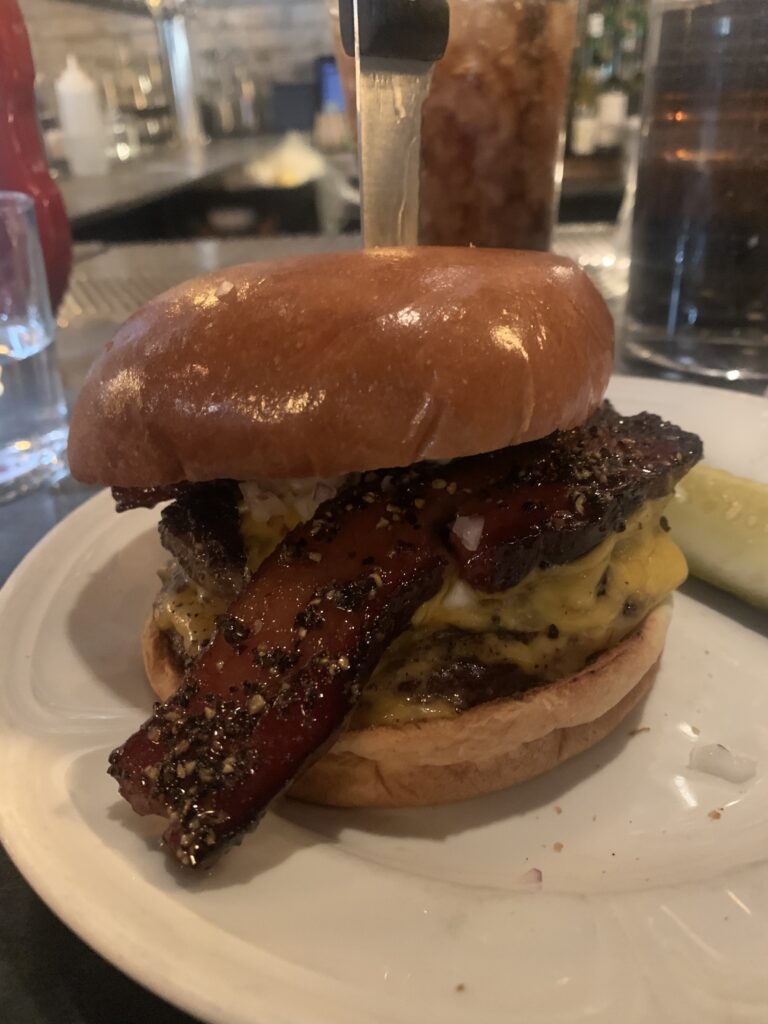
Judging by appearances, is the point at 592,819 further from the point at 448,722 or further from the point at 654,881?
the point at 448,722

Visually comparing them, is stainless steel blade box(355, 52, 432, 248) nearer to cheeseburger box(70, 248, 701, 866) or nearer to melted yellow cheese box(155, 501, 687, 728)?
cheeseburger box(70, 248, 701, 866)

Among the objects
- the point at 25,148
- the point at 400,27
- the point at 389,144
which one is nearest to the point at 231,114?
the point at 25,148

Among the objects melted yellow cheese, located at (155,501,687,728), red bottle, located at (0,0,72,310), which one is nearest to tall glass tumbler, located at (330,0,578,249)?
red bottle, located at (0,0,72,310)

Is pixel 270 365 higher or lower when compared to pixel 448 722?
higher

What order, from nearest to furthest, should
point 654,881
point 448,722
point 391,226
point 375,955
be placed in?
point 375,955 < point 654,881 < point 448,722 < point 391,226

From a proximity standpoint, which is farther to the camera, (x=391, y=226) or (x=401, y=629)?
(x=391, y=226)

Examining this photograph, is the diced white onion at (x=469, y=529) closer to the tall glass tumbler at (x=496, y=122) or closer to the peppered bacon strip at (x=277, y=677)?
the peppered bacon strip at (x=277, y=677)

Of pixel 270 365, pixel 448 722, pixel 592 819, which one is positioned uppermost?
pixel 270 365

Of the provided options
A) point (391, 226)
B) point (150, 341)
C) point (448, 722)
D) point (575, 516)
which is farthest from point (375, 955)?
point (391, 226)
